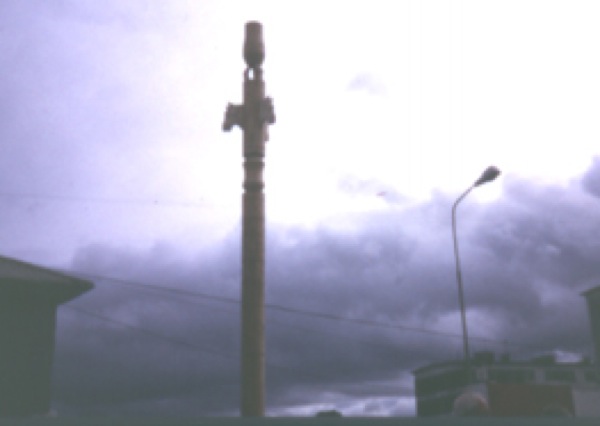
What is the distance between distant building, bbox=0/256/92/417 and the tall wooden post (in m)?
8.14

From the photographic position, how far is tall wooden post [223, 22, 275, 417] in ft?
41.1

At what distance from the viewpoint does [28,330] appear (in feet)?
62.7

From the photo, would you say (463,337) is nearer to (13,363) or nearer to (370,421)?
(13,363)

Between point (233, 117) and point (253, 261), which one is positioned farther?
point (233, 117)

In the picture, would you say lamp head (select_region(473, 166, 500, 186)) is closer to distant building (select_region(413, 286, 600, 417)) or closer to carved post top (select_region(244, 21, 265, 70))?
carved post top (select_region(244, 21, 265, 70))

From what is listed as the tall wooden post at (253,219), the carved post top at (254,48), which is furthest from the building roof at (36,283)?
the carved post top at (254,48)

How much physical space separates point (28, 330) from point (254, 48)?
10.5 m

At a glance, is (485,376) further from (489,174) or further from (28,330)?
(28,330)

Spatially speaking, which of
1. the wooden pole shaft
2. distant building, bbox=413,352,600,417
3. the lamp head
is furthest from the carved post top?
distant building, bbox=413,352,600,417

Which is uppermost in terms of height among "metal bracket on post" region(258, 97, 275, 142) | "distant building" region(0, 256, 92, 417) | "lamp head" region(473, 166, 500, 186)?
"lamp head" region(473, 166, 500, 186)

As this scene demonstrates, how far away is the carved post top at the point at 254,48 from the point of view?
14.4 meters

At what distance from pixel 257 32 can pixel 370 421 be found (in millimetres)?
12475

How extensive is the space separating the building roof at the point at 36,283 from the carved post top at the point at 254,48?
863cm

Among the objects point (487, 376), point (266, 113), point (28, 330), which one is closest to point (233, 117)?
point (266, 113)
